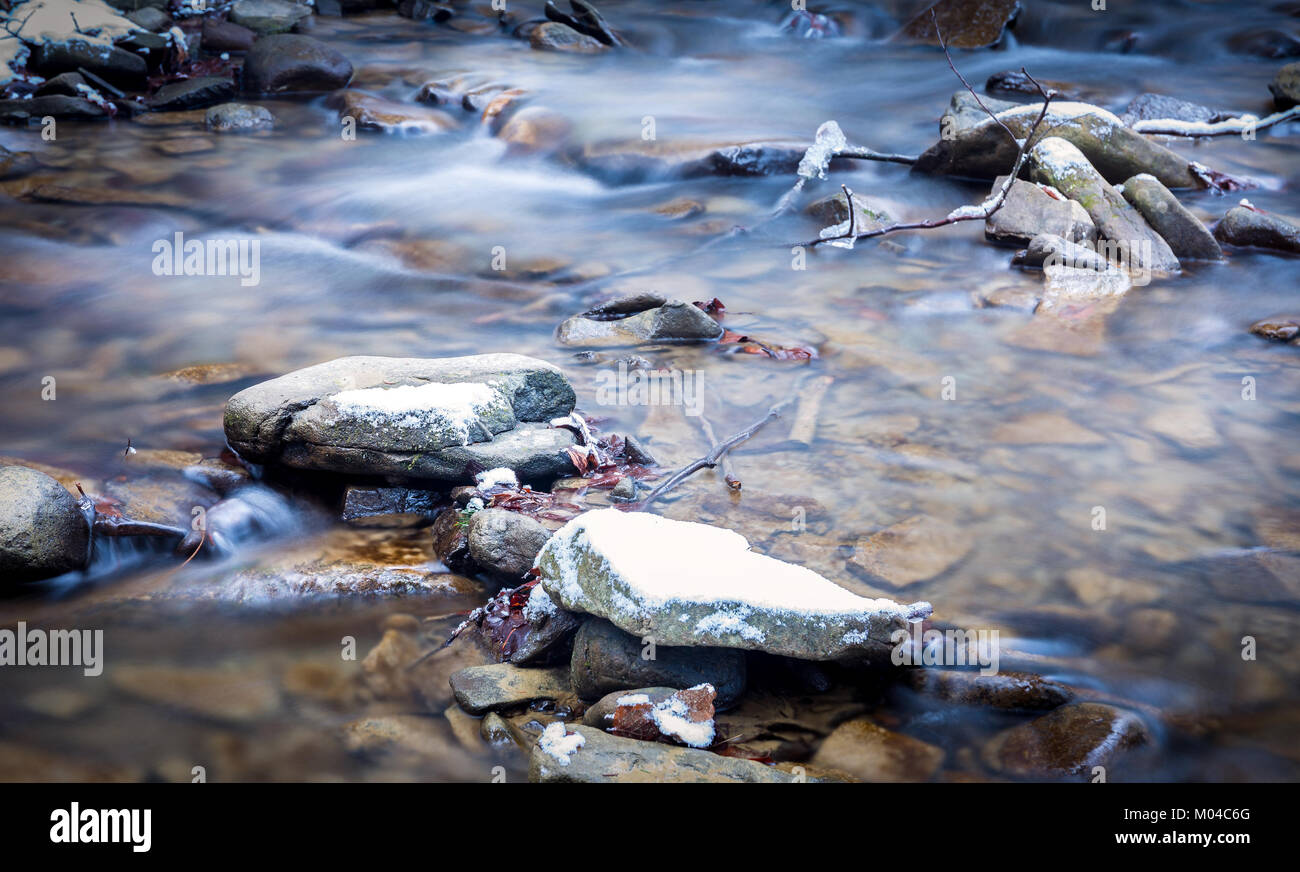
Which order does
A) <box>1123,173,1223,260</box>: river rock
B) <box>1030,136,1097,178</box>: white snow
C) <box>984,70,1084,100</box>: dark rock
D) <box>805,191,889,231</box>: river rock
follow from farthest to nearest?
<box>984,70,1084,100</box>: dark rock
<box>805,191,889,231</box>: river rock
<box>1030,136,1097,178</box>: white snow
<box>1123,173,1223,260</box>: river rock

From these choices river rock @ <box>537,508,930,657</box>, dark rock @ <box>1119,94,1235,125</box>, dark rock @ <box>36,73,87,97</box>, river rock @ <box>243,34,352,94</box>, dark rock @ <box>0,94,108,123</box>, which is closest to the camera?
river rock @ <box>537,508,930,657</box>

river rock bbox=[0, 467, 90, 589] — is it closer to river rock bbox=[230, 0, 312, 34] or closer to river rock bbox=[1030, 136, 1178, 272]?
river rock bbox=[1030, 136, 1178, 272]

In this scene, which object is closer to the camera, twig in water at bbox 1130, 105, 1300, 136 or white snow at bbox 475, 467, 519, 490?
white snow at bbox 475, 467, 519, 490

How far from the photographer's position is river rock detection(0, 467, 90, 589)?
12.2 ft

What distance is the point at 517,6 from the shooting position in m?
15.7

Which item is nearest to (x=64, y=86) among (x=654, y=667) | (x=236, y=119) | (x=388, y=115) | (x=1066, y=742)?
(x=236, y=119)

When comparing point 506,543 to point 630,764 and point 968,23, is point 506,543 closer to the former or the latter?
point 630,764

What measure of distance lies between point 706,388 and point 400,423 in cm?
193

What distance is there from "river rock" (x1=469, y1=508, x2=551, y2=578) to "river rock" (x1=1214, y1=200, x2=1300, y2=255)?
Result: 653 cm

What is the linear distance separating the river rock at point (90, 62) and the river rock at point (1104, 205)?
10.8m

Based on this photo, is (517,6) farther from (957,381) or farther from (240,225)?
(957,381)

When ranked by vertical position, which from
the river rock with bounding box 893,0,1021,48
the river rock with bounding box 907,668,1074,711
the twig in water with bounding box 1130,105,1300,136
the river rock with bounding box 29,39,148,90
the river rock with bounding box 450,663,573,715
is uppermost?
the river rock with bounding box 893,0,1021,48

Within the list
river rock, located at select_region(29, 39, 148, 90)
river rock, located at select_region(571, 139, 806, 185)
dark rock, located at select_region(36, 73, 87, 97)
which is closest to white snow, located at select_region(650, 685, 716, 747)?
river rock, located at select_region(571, 139, 806, 185)
